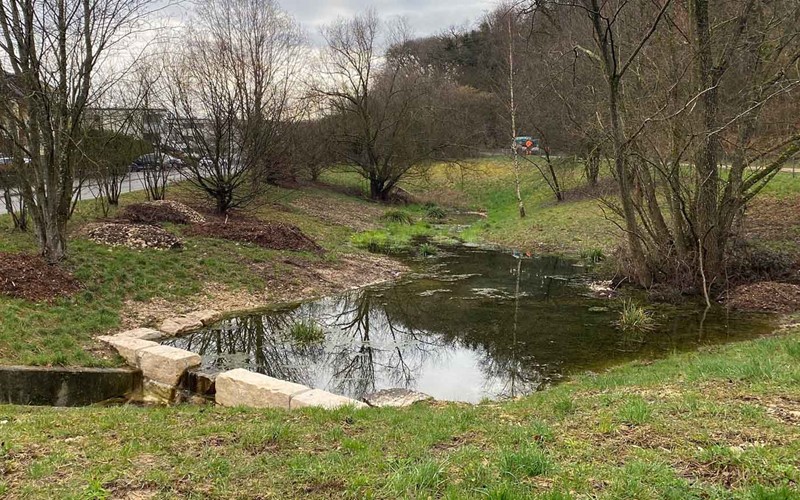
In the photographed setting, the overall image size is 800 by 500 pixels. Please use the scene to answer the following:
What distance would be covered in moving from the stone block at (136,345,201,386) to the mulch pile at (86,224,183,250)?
5706mm

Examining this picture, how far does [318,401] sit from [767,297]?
9.44 m

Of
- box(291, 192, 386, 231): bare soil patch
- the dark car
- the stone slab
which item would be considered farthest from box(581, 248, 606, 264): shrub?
the dark car

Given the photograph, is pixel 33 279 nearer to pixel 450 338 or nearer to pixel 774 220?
pixel 450 338

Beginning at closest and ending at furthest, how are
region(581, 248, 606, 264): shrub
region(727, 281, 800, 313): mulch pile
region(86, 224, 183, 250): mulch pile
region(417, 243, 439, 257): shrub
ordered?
region(727, 281, 800, 313): mulch pile
region(86, 224, 183, 250): mulch pile
region(581, 248, 606, 264): shrub
region(417, 243, 439, 257): shrub

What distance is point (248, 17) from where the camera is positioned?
790 inches

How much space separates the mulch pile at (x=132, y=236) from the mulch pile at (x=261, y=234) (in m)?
1.64

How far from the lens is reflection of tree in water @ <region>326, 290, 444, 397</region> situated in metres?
7.89

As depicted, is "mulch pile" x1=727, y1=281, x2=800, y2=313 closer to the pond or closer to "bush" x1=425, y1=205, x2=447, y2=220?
the pond

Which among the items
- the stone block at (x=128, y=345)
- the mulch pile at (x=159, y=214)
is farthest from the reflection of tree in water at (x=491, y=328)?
the mulch pile at (x=159, y=214)

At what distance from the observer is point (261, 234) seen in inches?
607

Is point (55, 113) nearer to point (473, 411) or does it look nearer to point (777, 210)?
point (473, 411)

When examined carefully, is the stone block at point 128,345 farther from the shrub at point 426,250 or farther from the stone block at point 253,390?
the shrub at point 426,250

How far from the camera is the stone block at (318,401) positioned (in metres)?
5.72

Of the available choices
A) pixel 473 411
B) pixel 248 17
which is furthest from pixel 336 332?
pixel 248 17
